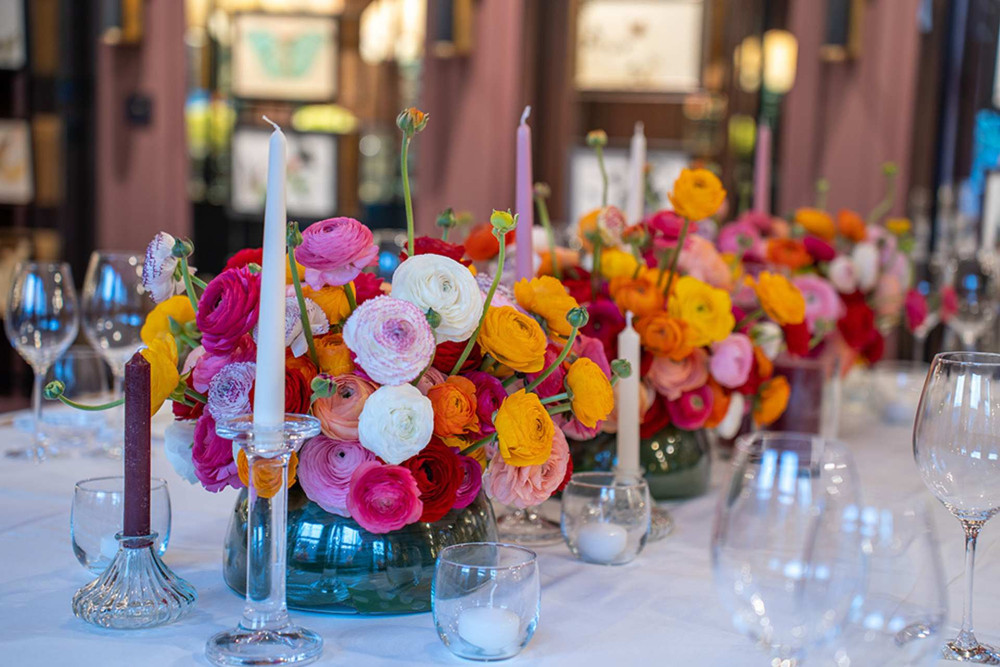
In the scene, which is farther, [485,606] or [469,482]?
[469,482]

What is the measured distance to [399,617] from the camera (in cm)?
91

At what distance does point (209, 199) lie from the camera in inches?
194

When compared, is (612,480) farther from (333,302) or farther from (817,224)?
(817,224)

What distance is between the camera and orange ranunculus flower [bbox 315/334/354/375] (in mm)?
906

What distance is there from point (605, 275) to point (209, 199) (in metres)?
3.89

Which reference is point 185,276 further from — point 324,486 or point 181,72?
point 181,72

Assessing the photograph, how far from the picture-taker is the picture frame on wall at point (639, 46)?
4.77 m

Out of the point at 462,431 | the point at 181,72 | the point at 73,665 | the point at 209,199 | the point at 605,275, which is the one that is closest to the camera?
the point at 73,665

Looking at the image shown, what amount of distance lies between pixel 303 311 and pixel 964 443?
50cm

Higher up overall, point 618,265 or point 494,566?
point 618,265

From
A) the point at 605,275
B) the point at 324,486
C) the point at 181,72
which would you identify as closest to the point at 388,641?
the point at 324,486

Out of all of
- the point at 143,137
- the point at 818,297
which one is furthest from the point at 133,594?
the point at 143,137

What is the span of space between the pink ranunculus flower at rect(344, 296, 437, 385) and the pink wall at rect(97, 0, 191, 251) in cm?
338

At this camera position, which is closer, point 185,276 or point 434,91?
point 185,276
